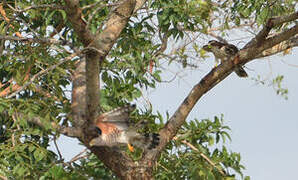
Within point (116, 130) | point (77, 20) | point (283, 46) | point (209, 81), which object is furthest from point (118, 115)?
point (283, 46)

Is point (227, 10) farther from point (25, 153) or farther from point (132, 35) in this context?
point (25, 153)

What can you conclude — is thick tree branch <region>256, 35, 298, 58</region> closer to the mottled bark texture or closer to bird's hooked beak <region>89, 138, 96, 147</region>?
the mottled bark texture

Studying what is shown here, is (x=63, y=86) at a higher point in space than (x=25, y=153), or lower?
higher

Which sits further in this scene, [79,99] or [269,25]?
[79,99]

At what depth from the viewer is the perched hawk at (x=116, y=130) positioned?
508cm

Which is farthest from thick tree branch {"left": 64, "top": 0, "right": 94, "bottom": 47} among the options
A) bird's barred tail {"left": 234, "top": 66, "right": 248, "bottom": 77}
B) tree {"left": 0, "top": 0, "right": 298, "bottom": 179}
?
bird's barred tail {"left": 234, "top": 66, "right": 248, "bottom": 77}

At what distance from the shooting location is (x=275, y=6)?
6.90 m

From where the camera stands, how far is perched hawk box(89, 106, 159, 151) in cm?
508

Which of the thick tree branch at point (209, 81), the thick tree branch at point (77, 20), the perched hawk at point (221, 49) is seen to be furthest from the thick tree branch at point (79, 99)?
the perched hawk at point (221, 49)

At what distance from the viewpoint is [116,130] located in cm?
512

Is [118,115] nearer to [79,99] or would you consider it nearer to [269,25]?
[79,99]

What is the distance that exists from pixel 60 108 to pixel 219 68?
78.5 inches

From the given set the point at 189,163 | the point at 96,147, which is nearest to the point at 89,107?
the point at 96,147

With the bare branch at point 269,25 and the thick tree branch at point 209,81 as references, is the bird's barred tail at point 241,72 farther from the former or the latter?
the bare branch at point 269,25
